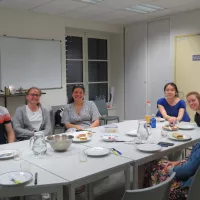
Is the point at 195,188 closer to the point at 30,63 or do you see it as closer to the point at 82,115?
the point at 82,115

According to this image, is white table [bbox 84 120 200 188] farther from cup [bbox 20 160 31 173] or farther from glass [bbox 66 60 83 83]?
glass [bbox 66 60 83 83]

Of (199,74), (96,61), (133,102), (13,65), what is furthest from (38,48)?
(199,74)

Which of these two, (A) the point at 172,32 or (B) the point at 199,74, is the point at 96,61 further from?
(B) the point at 199,74

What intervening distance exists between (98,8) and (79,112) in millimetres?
1858

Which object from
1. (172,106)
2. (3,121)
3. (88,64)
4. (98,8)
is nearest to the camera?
(3,121)

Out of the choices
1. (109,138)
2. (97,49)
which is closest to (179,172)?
(109,138)

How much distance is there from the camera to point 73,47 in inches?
218

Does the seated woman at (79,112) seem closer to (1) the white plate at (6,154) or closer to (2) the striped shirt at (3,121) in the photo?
(2) the striped shirt at (3,121)

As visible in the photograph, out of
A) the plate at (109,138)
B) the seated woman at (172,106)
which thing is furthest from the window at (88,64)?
the plate at (109,138)

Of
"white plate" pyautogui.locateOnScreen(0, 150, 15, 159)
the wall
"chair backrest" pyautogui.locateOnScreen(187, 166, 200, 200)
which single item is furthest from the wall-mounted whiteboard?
"chair backrest" pyautogui.locateOnScreen(187, 166, 200, 200)

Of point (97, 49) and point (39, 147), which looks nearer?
point (39, 147)

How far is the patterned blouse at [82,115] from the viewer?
3403 mm

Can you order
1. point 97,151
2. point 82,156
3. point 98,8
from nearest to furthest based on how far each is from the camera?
point 82,156 < point 97,151 < point 98,8

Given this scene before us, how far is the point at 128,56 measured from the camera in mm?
5766
